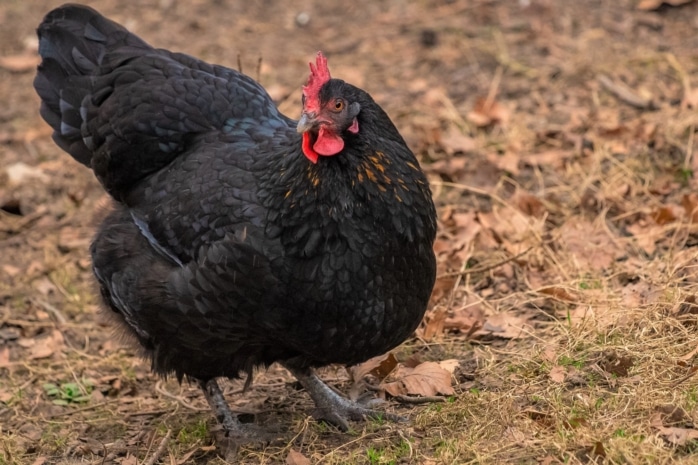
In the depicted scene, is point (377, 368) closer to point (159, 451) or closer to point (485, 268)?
point (485, 268)

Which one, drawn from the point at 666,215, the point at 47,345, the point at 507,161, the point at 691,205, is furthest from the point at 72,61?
the point at 691,205

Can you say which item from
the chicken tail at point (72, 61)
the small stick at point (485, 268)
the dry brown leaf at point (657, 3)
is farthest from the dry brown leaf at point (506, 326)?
the dry brown leaf at point (657, 3)

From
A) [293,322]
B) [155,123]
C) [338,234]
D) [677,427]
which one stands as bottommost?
[677,427]

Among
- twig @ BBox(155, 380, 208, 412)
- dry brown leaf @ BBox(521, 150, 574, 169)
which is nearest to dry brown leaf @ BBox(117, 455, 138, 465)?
twig @ BBox(155, 380, 208, 412)

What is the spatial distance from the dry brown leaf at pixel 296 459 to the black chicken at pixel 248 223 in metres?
0.38

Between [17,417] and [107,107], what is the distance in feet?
5.65

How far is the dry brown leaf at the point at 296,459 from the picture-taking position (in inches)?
162

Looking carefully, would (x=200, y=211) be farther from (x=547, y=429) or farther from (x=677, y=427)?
(x=677, y=427)

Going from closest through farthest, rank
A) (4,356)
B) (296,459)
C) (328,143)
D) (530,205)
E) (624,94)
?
(328,143) → (296,459) → (4,356) → (530,205) → (624,94)

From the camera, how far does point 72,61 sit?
5.25 metres

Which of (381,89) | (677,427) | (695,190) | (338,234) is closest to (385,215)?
(338,234)

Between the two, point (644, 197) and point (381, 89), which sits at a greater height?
point (381, 89)

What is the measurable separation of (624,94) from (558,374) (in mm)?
3764

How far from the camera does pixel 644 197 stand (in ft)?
19.6
